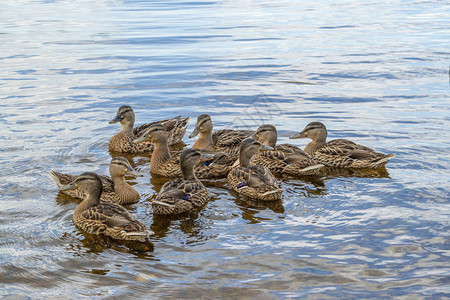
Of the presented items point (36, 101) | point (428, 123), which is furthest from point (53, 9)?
point (428, 123)

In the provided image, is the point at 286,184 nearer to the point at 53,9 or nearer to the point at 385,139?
the point at 385,139

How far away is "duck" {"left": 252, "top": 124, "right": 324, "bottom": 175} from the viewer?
972 centimetres

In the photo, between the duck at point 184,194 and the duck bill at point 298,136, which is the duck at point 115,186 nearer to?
the duck at point 184,194

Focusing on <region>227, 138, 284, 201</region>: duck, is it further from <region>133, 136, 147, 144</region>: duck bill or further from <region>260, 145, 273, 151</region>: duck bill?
<region>133, 136, 147, 144</region>: duck bill

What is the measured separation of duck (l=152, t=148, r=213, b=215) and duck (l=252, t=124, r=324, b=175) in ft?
5.29

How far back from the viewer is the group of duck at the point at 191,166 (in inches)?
296

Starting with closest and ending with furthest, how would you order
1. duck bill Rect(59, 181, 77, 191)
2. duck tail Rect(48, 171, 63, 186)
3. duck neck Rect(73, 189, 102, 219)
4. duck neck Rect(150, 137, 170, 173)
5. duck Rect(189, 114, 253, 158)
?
duck neck Rect(73, 189, 102, 219) → duck bill Rect(59, 181, 77, 191) → duck tail Rect(48, 171, 63, 186) → duck neck Rect(150, 137, 170, 173) → duck Rect(189, 114, 253, 158)

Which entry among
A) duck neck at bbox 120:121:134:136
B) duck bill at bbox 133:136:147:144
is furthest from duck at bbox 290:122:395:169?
duck neck at bbox 120:121:134:136

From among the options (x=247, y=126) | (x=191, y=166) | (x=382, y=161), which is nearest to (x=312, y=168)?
(x=382, y=161)

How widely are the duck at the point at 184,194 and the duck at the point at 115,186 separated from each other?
1.71ft

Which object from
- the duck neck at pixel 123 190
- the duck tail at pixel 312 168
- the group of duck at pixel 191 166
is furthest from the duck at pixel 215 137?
the duck neck at pixel 123 190

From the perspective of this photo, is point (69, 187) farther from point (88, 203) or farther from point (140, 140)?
point (140, 140)

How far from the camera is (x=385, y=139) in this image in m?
11.3

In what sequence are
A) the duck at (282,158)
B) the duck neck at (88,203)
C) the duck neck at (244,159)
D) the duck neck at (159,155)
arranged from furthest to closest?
1. the duck neck at (159,155)
2. the duck at (282,158)
3. the duck neck at (244,159)
4. the duck neck at (88,203)
